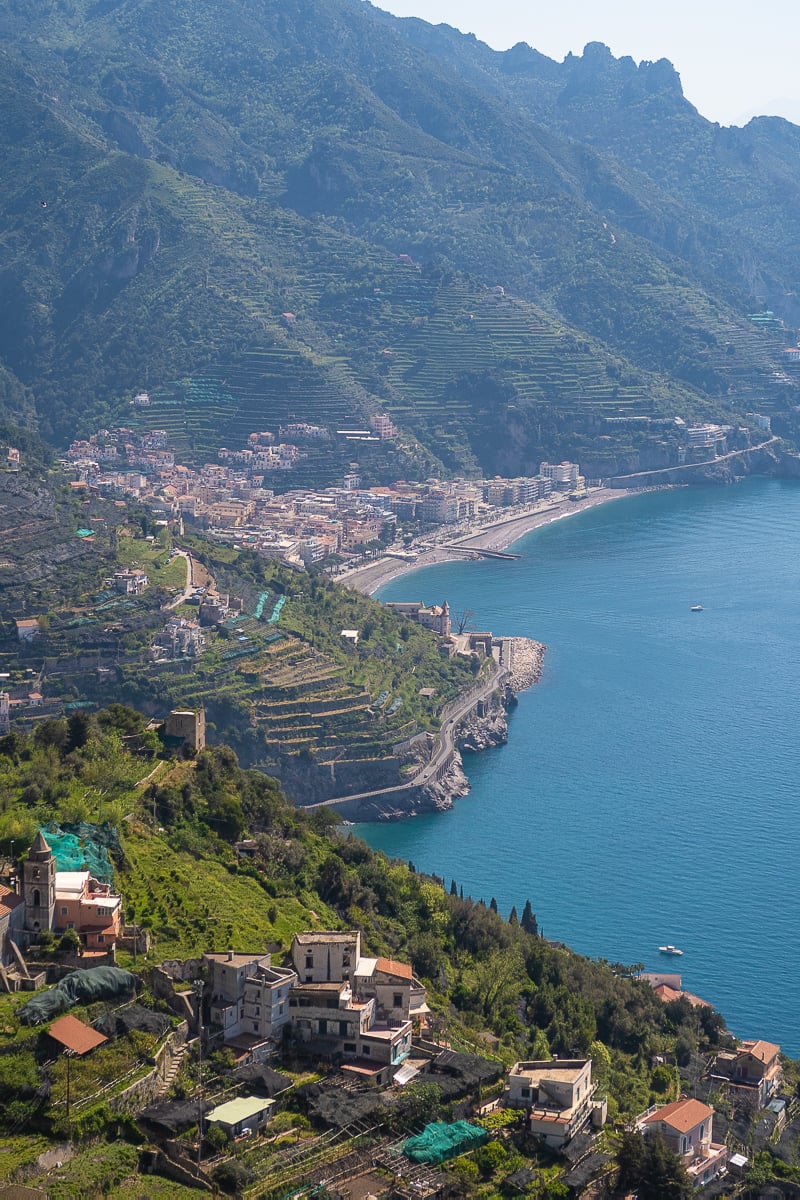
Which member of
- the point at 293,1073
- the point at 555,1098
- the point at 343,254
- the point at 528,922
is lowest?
the point at 528,922

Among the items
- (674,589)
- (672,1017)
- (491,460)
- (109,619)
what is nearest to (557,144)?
(491,460)

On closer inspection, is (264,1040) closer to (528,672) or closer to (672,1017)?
(672,1017)

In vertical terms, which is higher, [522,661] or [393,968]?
[393,968]

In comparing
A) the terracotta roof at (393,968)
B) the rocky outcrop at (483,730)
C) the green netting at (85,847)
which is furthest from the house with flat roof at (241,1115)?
the rocky outcrop at (483,730)

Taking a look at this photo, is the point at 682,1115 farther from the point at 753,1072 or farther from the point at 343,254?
the point at 343,254

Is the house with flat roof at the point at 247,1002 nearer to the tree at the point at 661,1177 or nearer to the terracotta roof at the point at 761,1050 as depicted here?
the tree at the point at 661,1177

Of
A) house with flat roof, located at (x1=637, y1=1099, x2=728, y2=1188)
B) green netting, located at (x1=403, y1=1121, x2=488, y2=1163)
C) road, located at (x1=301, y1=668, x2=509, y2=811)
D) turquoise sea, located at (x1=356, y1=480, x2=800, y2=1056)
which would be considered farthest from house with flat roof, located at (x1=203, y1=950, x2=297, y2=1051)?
road, located at (x1=301, y1=668, x2=509, y2=811)

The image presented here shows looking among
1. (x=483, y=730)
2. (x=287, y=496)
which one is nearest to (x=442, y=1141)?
(x=483, y=730)
